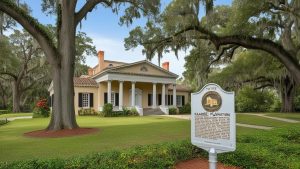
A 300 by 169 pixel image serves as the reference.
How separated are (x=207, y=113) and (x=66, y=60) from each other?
Result: 1120 cm

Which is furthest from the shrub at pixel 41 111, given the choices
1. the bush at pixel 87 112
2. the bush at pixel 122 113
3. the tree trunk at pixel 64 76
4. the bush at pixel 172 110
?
the tree trunk at pixel 64 76

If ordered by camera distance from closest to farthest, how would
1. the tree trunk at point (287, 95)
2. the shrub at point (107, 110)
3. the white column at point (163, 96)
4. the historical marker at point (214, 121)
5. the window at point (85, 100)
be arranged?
1. the historical marker at point (214, 121)
2. the shrub at point (107, 110)
3. the window at point (85, 100)
4. the white column at point (163, 96)
5. the tree trunk at point (287, 95)

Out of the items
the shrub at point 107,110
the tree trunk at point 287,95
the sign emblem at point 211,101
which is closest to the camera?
the sign emblem at point 211,101

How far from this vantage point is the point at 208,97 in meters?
5.32

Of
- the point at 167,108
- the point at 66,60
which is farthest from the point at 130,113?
the point at 66,60

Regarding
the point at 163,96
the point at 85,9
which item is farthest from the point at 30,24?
the point at 163,96

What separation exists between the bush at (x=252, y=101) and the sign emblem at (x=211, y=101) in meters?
34.3

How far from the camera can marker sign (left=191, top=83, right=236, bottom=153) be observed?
194 inches

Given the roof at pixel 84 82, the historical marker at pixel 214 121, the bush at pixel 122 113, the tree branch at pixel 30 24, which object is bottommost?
the bush at pixel 122 113

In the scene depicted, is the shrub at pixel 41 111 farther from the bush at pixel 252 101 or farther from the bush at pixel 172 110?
the bush at pixel 252 101

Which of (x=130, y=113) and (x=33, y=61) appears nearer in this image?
(x=130, y=113)

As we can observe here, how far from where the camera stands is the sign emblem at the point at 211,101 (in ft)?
16.8

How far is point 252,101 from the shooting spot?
38.4 m

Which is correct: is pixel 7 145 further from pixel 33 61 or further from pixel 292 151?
pixel 33 61
